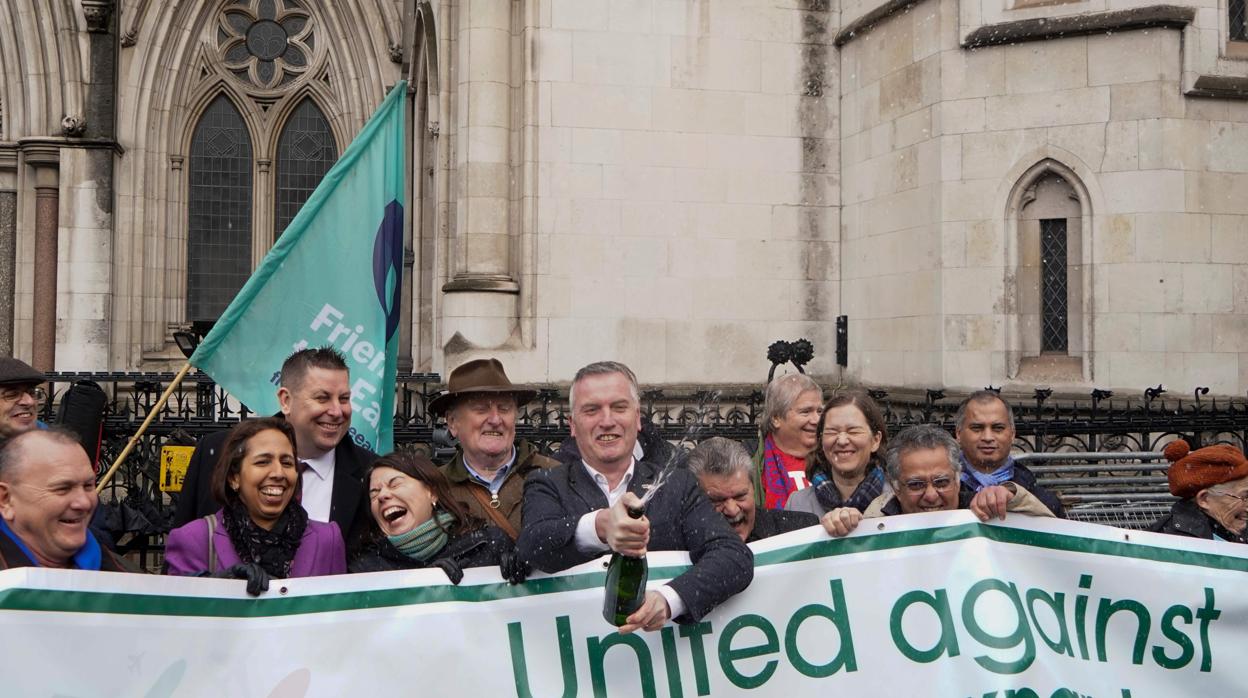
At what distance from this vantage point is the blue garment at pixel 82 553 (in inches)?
142

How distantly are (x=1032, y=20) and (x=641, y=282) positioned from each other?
4199 mm

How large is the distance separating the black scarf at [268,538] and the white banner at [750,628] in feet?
0.93

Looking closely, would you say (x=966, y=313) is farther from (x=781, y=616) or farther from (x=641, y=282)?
(x=781, y=616)

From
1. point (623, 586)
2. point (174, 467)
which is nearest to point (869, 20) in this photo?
point (174, 467)

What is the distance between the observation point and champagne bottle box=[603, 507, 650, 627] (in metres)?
3.34

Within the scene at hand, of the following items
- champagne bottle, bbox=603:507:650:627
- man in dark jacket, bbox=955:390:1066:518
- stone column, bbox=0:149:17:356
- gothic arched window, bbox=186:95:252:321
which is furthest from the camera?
gothic arched window, bbox=186:95:252:321

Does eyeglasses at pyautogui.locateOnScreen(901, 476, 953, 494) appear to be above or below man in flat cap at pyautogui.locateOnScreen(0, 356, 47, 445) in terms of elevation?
below

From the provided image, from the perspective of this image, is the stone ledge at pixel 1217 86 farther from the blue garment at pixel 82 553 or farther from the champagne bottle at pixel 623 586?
the blue garment at pixel 82 553

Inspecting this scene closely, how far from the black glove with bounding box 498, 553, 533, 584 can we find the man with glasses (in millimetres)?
1048

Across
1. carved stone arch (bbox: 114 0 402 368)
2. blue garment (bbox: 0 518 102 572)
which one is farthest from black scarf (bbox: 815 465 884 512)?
carved stone arch (bbox: 114 0 402 368)

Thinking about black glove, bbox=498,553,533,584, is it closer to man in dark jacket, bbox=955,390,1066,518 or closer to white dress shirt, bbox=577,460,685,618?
white dress shirt, bbox=577,460,685,618

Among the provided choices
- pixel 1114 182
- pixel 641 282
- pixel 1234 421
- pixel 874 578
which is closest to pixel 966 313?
pixel 1114 182

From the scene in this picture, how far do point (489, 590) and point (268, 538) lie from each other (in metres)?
0.78

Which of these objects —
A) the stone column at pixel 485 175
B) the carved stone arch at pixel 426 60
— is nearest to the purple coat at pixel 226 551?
the stone column at pixel 485 175
